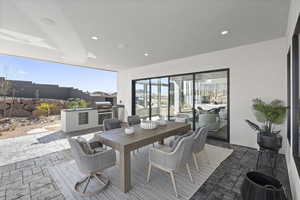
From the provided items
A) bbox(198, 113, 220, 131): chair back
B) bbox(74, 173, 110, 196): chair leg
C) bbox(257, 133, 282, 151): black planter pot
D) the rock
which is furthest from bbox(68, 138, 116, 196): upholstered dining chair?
the rock

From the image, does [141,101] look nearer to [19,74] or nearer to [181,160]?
[181,160]

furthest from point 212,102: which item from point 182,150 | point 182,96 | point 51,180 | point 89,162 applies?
point 51,180

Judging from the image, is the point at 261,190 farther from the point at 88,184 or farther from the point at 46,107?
the point at 46,107

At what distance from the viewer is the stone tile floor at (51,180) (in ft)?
6.02

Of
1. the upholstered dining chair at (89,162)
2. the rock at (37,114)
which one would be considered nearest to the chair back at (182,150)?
the upholstered dining chair at (89,162)

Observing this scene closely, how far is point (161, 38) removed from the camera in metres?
3.16

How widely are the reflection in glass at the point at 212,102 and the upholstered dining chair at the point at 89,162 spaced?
3261 millimetres

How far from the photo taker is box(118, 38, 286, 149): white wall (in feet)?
10.2

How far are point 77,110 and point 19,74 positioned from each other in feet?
16.9

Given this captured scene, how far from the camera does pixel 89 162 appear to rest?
180 cm

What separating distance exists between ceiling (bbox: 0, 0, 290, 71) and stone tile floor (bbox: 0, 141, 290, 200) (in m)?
2.74

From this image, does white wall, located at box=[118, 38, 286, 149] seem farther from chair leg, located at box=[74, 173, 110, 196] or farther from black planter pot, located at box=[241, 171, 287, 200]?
chair leg, located at box=[74, 173, 110, 196]

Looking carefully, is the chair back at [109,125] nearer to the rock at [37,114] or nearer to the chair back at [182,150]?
the chair back at [182,150]

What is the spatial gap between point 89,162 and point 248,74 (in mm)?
4118
